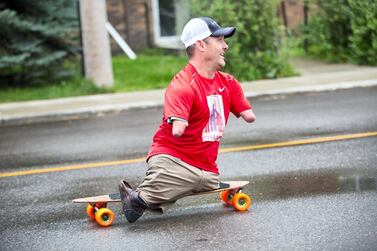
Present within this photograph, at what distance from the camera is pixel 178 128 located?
5.77 meters

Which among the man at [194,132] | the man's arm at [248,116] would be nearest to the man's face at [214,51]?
the man at [194,132]

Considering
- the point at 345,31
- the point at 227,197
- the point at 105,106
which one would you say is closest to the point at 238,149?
the point at 227,197

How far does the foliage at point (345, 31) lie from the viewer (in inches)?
623

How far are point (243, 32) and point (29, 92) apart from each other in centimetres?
429

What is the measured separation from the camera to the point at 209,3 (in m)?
15.8

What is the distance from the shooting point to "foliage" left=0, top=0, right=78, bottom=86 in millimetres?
15578

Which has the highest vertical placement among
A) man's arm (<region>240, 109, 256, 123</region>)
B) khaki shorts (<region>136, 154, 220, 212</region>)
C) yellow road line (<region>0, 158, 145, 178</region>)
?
man's arm (<region>240, 109, 256, 123</region>)

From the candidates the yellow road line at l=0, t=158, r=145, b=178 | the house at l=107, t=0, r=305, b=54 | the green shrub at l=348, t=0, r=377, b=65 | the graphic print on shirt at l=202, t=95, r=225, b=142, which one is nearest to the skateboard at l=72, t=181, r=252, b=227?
the graphic print on shirt at l=202, t=95, r=225, b=142

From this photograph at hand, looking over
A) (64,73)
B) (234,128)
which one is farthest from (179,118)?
(64,73)

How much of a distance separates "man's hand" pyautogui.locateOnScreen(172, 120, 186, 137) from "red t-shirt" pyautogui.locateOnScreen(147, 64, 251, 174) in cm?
12

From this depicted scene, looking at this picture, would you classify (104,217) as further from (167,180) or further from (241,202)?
(241,202)

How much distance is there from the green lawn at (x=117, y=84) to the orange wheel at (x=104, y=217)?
9376 millimetres

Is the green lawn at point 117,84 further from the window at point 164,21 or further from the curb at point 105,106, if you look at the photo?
the window at point 164,21

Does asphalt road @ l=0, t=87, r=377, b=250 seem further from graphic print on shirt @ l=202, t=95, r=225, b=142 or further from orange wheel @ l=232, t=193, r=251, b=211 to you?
graphic print on shirt @ l=202, t=95, r=225, b=142
